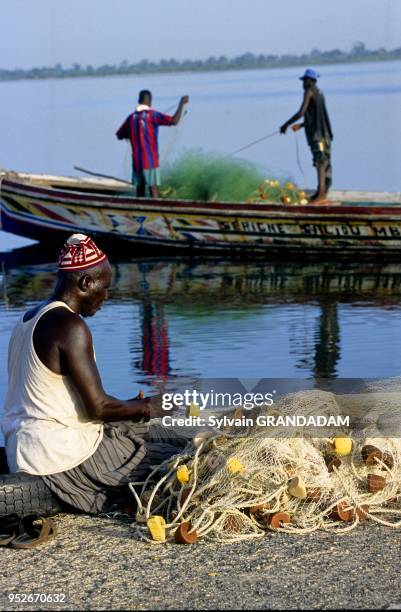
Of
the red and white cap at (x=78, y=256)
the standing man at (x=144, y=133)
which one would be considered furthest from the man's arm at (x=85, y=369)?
the standing man at (x=144, y=133)

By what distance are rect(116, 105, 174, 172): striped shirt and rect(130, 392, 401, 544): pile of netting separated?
10.8m

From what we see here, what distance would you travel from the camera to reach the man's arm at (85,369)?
16.1ft

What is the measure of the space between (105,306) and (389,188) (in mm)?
12764

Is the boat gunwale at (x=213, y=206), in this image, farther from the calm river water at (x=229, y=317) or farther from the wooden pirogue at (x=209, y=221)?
the calm river water at (x=229, y=317)

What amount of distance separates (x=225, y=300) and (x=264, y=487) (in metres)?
8.30

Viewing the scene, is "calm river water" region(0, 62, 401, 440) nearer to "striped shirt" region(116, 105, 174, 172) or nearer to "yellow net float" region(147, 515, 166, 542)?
"striped shirt" region(116, 105, 174, 172)

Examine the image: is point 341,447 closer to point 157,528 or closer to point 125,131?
point 157,528

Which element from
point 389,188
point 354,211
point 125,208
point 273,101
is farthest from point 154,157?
point 273,101

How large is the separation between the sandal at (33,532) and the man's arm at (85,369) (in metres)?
0.45

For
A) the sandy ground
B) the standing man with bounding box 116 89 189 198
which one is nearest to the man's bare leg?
the standing man with bounding box 116 89 189 198

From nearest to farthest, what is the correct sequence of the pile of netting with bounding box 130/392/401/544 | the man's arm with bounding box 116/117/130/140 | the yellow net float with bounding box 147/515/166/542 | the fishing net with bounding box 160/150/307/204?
the yellow net float with bounding box 147/515/166/542
the pile of netting with bounding box 130/392/401/544
the man's arm with bounding box 116/117/130/140
the fishing net with bounding box 160/150/307/204

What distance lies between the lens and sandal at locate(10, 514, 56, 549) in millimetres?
4848

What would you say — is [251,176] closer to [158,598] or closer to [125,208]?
[125,208]

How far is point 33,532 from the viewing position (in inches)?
194
